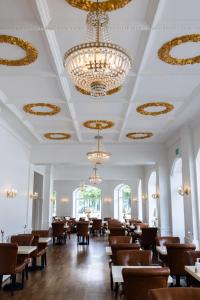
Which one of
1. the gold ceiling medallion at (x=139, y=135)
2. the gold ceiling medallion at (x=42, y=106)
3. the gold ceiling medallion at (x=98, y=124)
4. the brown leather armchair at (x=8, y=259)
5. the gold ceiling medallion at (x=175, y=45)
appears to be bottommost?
the brown leather armchair at (x=8, y=259)

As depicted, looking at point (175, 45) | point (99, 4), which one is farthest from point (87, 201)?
point (99, 4)

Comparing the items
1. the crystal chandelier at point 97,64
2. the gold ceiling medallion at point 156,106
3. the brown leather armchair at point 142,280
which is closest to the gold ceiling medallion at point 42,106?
the gold ceiling medallion at point 156,106

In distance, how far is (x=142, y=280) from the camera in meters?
3.43

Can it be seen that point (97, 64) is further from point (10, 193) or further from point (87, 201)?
point (87, 201)

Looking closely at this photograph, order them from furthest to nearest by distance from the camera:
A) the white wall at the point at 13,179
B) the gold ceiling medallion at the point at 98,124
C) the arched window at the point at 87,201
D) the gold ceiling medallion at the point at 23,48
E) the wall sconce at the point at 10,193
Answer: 1. the arched window at the point at 87,201
2. the gold ceiling medallion at the point at 98,124
3. the wall sconce at the point at 10,193
4. the white wall at the point at 13,179
5. the gold ceiling medallion at the point at 23,48

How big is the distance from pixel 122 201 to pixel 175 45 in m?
17.6

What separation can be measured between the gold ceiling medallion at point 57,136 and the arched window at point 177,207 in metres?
3.75

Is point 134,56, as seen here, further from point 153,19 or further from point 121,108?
point 121,108

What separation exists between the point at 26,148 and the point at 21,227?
2.57m

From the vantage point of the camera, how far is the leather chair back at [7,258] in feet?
19.1

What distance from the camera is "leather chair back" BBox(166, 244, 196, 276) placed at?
5719mm

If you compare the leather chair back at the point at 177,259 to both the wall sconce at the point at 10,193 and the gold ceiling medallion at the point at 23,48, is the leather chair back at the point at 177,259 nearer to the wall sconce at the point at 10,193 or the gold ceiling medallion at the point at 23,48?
the gold ceiling medallion at the point at 23,48

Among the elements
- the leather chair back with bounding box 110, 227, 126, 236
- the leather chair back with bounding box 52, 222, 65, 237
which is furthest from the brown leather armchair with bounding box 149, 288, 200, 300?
the leather chair back with bounding box 52, 222, 65, 237

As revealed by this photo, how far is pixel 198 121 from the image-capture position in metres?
A: 7.56
